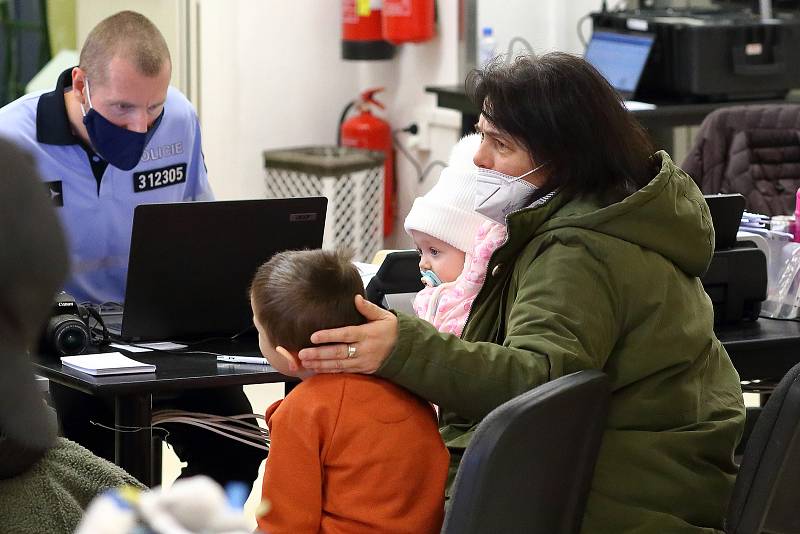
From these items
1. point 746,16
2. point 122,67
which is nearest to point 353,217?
point 746,16

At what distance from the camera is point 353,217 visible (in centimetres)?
546

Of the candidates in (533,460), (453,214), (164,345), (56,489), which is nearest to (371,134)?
(164,345)

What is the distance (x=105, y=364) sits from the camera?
7.38 ft

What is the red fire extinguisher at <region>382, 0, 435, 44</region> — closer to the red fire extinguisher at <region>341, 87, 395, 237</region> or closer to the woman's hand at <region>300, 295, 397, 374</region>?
the red fire extinguisher at <region>341, 87, 395, 237</region>

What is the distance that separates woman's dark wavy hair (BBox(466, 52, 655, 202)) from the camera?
1.91m

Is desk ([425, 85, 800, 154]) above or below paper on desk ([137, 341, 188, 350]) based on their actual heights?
above

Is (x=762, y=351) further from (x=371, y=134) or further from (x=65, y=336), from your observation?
(x=371, y=134)

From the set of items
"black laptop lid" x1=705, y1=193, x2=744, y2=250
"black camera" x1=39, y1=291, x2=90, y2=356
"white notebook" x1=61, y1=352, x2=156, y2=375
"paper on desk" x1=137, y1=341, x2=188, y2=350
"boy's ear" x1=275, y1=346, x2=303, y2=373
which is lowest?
"paper on desk" x1=137, y1=341, x2=188, y2=350

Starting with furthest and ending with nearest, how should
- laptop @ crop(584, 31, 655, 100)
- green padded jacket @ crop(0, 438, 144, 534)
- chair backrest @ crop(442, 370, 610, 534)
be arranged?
laptop @ crop(584, 31, 655, 100), chair backrest @ crop(442, 370, 610, 534), green padded jacket @ crop(0, 438, 144, 534)

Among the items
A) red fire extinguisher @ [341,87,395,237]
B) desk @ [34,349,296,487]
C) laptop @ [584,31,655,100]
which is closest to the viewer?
desk @ [34,349,296,487]

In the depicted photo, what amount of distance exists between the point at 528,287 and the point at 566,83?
32 cm

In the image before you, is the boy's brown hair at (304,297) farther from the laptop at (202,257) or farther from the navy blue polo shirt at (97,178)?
the navy blue polo shirt at (97,178)

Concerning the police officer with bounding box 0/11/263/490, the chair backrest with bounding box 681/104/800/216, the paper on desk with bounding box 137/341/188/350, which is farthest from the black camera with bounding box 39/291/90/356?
the chair backrest with bounding box 681/104/800/216

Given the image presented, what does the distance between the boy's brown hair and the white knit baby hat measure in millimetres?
560
